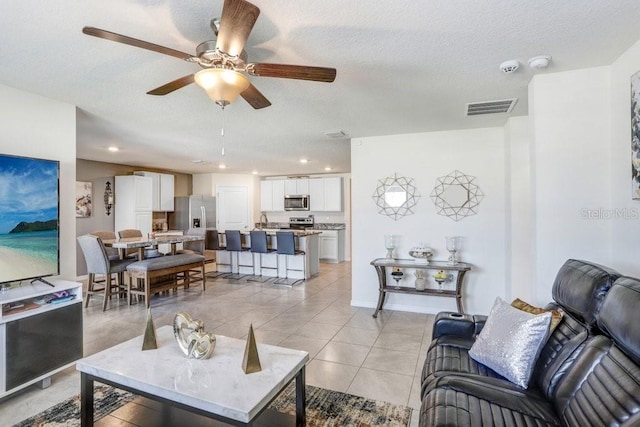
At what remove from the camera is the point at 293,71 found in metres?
1.82

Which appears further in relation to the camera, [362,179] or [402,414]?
[362,179]

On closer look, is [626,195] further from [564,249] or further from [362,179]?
[362,179]

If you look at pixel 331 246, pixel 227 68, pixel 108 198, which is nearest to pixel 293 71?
pixel 227 68

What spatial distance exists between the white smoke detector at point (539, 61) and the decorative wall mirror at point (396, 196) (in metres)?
2.21

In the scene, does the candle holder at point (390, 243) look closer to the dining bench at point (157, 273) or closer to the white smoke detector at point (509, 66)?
the white smoke detector at point (509, 66)

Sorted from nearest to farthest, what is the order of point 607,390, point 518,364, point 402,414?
point 607,390 → point 518,364 → point 402,414

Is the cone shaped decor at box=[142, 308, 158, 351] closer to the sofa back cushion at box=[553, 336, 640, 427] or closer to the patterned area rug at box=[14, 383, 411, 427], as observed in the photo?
the patterned area rug at box=[14, 383, 411, 427]

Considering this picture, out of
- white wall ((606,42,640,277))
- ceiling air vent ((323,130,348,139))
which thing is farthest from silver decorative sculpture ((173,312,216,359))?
ceiling air vent ((323,130,348,139))

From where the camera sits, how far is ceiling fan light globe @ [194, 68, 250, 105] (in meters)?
1.76

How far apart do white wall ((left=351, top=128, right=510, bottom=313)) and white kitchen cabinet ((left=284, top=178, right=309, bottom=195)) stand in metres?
4.20

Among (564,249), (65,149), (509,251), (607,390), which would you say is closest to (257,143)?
(65,149)

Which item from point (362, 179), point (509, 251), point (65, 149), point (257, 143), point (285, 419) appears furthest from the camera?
point (257, 143)

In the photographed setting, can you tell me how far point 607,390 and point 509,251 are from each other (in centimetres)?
290

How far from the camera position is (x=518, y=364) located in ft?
5.62
